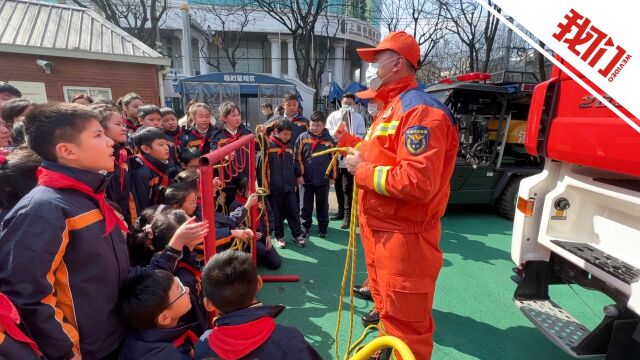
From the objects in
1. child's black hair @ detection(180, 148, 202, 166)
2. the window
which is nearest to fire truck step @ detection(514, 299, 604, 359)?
child's black hair @ detection(180, 148, 202, 166)

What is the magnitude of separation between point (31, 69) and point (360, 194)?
10556 millimetres

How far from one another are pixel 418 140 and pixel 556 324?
1.63m

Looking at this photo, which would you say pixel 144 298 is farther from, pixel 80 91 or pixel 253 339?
pixel 80 91

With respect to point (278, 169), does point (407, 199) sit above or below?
above

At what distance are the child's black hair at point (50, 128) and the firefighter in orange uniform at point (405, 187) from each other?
52.3 inches

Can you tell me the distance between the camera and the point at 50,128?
51.9 inches

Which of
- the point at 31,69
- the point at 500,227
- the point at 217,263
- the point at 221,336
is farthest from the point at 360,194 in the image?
the point at 31,69

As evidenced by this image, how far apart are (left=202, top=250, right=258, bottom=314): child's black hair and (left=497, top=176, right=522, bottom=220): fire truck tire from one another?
5332 millimetres

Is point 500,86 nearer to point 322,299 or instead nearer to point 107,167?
point 322,299

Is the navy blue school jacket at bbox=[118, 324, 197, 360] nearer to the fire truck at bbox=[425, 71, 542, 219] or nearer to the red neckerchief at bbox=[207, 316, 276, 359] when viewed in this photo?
the red neckerchief at bbox=[207, 316, 276, 359]

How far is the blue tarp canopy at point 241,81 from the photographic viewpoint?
48.3 ft

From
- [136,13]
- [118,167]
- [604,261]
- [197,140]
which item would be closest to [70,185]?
[118,167]

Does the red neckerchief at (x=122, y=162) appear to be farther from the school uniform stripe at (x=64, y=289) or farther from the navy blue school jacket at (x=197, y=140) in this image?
the school uniform stripe at (x=64, y=289)

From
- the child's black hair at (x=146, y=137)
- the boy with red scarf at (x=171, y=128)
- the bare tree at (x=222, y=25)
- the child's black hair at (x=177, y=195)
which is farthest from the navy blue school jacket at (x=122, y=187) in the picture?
the bare tree at (x=222, y=25)
